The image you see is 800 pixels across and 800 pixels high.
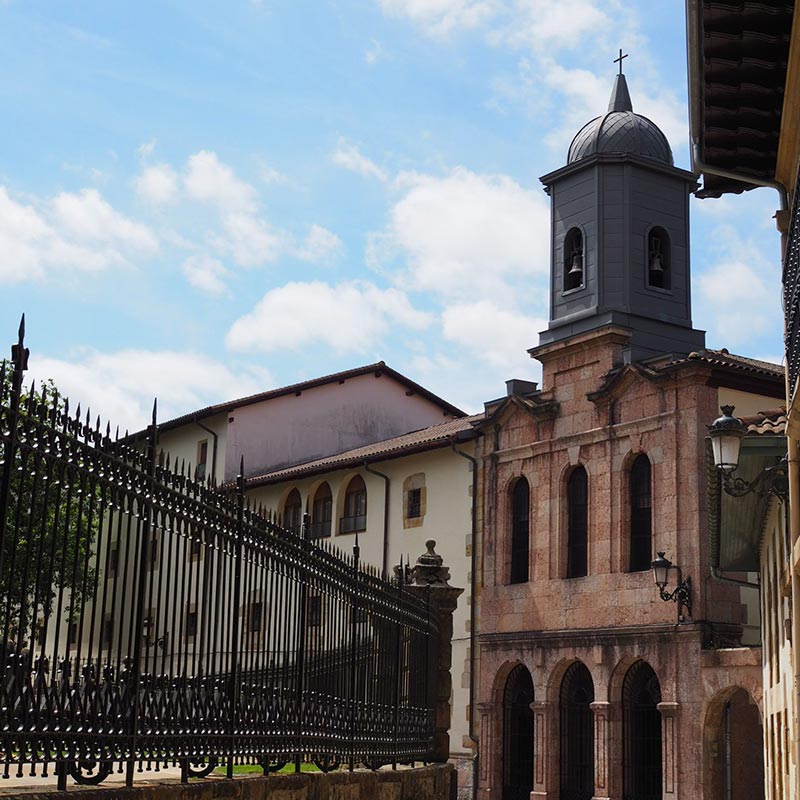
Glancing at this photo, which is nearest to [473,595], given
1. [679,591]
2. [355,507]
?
[355,507]

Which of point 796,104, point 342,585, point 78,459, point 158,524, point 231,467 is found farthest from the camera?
point 231,467

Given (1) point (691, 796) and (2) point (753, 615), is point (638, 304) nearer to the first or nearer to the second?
(2) point (753, 615)

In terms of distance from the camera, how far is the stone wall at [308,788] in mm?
6605

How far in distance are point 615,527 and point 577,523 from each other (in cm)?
156

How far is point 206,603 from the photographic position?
812 centimetres

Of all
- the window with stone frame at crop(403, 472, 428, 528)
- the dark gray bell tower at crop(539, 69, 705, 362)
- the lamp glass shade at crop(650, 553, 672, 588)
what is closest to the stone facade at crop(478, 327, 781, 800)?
the dark gray bell tower at crop(539, 69, 705, 362)

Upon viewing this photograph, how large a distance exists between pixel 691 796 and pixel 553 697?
14.4 feet

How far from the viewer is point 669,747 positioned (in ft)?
82.7

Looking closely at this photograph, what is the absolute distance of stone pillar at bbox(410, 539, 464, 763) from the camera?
Answer: 48.7 feet

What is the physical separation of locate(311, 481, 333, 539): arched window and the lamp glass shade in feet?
42.7

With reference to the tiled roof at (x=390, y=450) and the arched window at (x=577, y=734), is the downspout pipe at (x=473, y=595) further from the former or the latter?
the arched window at (x=577, y=734)

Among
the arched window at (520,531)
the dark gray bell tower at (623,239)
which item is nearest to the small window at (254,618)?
the dark gray bell tower at (623,239)

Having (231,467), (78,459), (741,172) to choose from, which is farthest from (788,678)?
(231,467)

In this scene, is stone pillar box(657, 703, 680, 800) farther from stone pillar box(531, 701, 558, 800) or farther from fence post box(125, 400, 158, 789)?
fence post box(125, 400, 158, 789)
